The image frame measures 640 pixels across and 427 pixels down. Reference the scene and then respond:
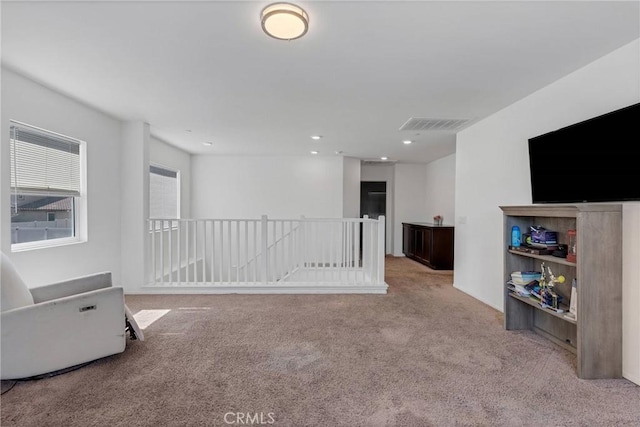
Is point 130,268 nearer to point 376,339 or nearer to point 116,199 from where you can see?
point 116,199

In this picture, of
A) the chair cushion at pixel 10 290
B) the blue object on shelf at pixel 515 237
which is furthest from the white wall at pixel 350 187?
the chair cushion at pixel 10 290

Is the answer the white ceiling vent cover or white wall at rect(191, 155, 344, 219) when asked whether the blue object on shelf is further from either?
white wall at rect(191, 155, 344, 219)

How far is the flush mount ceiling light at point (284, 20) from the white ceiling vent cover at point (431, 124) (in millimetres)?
2385

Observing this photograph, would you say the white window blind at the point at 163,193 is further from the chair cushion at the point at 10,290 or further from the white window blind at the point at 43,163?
the chair cushion at the point at 10,290

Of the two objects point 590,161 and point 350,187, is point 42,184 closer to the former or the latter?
point 590,161

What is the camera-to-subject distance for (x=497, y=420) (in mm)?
1691

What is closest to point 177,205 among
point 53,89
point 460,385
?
point 53,89

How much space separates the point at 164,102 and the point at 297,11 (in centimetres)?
236

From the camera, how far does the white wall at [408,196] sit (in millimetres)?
7660

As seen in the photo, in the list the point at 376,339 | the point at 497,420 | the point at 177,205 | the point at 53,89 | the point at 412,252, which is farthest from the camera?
the point at 412,252

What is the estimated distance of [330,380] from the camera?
2.07m

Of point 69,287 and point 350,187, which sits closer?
point 69,287

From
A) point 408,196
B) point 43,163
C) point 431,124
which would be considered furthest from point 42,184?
point 408,196

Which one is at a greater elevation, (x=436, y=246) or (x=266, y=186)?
(x=266, y=186)
